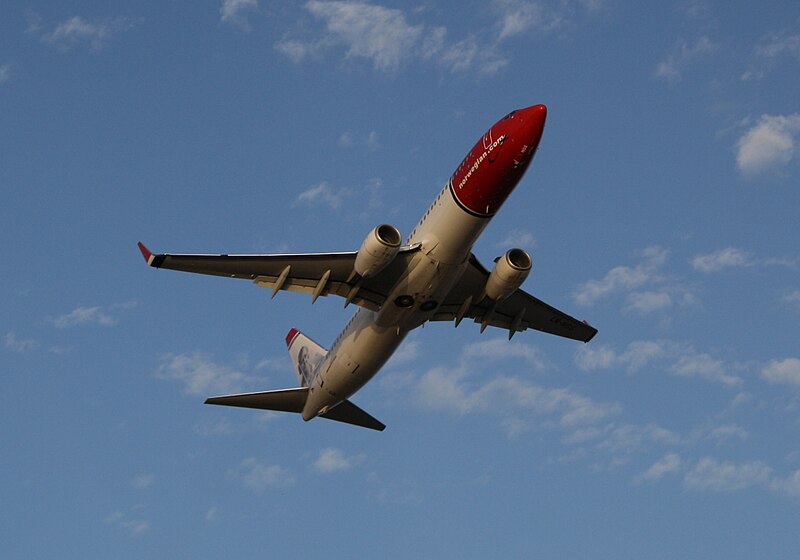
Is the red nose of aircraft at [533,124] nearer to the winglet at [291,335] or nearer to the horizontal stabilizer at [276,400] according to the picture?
the horizontal stabilizer at [276,400]

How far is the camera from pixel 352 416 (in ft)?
176

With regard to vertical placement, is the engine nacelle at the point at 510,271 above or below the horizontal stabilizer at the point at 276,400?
below

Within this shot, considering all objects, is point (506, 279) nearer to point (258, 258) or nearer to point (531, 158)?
point (531, 158)

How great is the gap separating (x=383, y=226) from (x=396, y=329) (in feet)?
18.6

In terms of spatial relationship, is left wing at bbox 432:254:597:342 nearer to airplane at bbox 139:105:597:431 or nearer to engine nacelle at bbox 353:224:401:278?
airplane at bbox 139:105:597:431

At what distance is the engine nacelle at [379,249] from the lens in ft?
131

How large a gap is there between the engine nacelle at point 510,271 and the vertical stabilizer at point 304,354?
11.4m

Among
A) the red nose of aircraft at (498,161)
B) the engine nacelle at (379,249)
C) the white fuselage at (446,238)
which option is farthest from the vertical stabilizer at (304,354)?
the red nose of aircraft at (498,161)

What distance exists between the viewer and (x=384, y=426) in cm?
5434

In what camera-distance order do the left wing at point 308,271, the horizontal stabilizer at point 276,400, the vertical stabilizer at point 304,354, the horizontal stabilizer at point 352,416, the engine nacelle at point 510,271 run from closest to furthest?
Result: the left wing at point 308,271 < the engine nacelle at point 510,271 < the horizontal stabilizer at point 276,400 < the vertical stabilizer at point 304,354 < the horizontal stabilizer at point 352,416

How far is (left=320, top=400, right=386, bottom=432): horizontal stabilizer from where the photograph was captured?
53312 mm

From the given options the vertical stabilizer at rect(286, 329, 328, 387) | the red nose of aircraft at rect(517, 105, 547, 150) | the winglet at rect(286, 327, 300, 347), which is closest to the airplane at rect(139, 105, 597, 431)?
the red nose of aircraft at rect(517, 105, 547, 150)

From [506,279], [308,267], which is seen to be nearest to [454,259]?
[506,279]

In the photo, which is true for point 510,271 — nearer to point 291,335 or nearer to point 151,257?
point 151,257
